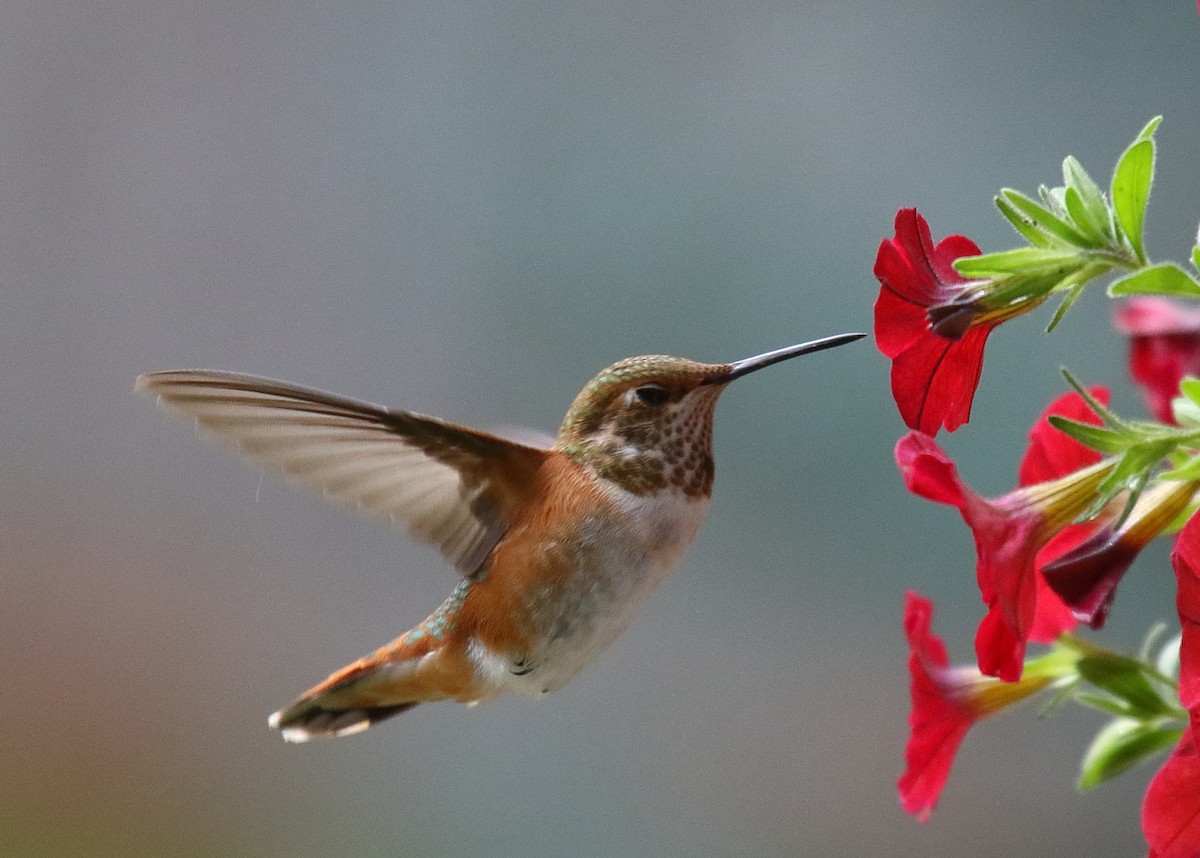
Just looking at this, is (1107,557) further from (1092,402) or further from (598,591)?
(598,591)

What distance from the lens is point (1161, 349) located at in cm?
70

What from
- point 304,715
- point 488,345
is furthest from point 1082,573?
point 488,345

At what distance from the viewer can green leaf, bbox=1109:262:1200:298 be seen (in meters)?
0.45

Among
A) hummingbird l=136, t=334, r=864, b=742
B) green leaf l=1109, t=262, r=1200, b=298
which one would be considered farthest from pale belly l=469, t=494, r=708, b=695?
green leaf l=1109, t=262, r=1200, b=298

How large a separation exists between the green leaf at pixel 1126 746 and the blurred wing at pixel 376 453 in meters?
0.37

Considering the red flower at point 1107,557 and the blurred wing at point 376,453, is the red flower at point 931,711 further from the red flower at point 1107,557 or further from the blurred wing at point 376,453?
the blurred wing at point 376,453

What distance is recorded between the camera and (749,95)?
216 centimetres

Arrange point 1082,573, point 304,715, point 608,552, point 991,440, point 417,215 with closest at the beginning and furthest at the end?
point 1082,573, point 608,552, point 304,715, point 991,440, point 417,215

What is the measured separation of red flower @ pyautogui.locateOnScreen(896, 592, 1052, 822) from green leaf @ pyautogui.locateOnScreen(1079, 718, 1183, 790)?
0.04m

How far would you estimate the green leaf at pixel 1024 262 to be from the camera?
494 mm

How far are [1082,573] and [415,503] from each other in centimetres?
43

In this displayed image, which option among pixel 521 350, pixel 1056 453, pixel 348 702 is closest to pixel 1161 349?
pixel 1056 453

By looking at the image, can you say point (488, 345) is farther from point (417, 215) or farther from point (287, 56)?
point (287, 56)

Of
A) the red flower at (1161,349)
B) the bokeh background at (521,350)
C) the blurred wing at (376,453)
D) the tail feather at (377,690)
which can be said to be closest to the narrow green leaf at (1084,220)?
Answer: the red flower at (1161,349)
